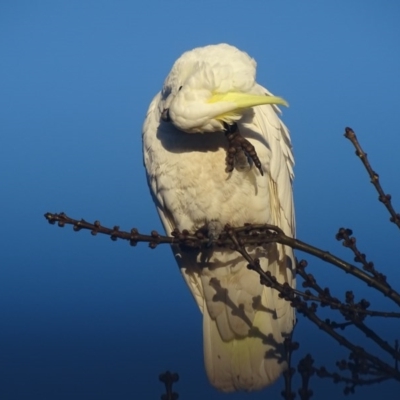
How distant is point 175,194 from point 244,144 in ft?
2.06

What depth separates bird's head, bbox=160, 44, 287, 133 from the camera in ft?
13.2

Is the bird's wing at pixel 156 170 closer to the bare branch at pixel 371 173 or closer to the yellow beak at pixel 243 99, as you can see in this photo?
the yellow beak at pixel 243 99

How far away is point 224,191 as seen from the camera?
4691 mm

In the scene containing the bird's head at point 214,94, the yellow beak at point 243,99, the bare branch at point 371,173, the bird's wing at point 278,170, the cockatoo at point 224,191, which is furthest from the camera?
the bird's wing at point 278,170

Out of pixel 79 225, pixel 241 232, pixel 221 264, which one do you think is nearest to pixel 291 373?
pixel 241 232

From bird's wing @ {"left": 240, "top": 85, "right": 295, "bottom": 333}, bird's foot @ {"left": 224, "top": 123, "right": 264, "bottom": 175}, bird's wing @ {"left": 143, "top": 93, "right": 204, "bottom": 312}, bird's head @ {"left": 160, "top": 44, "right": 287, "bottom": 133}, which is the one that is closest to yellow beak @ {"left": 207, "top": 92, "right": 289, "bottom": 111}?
bird's head @ {"left": 160, "top": 44, "right": 287, "bottom": 133}

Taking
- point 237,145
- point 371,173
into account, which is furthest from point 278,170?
point 371,173

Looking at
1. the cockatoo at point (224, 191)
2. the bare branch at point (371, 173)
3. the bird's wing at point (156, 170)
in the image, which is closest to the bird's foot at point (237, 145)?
the cockatoo at point (224, 191)

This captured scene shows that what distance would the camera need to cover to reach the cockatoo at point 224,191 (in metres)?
4.15

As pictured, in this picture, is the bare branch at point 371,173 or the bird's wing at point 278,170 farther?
the bird's wing at point 278,170

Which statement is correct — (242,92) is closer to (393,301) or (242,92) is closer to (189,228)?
(189,228)

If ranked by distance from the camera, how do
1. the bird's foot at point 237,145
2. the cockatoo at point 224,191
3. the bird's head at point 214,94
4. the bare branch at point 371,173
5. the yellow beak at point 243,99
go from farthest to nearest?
1. the bird's foot at point 237,145
2. the cockatoo at point 224,191
3. the bird's head at point 214,94
4. the yellow beak at point 243,99
5. the bare branch at point 371,173

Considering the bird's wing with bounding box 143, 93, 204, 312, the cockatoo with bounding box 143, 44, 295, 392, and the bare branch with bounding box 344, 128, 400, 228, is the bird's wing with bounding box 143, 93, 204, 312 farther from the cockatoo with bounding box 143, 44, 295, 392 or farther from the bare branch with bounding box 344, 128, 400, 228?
the bare branch with bounding box 344, 128, 400, 228

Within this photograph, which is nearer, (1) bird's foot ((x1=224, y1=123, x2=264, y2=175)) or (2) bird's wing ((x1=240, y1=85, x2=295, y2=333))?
(1) bird's foot ((x1=224, y1=123, x2=264, y2=175))
